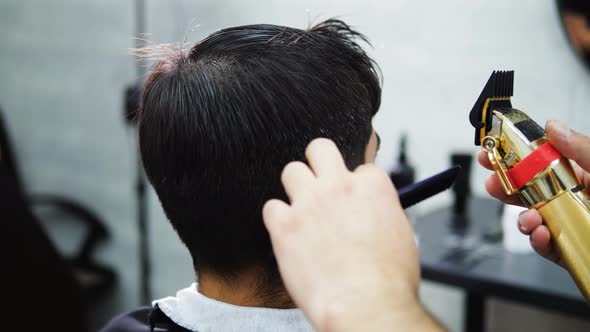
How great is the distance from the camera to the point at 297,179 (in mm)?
526

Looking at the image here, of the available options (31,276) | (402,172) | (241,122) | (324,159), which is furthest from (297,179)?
(31,276)

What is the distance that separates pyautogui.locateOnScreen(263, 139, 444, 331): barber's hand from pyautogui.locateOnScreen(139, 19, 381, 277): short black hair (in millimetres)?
281

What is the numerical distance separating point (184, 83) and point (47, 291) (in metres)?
1.33

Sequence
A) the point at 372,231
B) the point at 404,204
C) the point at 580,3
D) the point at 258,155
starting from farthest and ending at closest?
1. the point at 580,3
2. the point at 258,155
3. the point at 404,204
4. the point at 372,231

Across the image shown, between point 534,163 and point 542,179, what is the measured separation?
0.07 ft

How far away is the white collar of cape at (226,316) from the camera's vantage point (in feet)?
2.73

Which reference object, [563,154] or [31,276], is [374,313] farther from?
[31,276]

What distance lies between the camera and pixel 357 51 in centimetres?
90

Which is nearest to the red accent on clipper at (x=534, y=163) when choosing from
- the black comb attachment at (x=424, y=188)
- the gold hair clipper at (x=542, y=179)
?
the gold hair clipper at (x=542, y=179)

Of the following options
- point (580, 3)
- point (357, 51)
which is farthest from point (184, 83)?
point (580, 3)

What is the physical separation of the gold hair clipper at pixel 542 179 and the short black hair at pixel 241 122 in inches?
7.5

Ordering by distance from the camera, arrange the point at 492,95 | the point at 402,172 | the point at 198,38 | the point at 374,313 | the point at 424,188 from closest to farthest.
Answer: the point at 374,313 → the point at 424,188 → the point at 492,95 → the point at 402,172 → the point at 198,38

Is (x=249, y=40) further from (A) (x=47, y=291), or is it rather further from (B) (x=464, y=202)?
(A) (x=47, y=291)

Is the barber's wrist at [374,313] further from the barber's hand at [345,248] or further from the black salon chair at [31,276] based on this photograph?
the black salon chair at [31,276]
